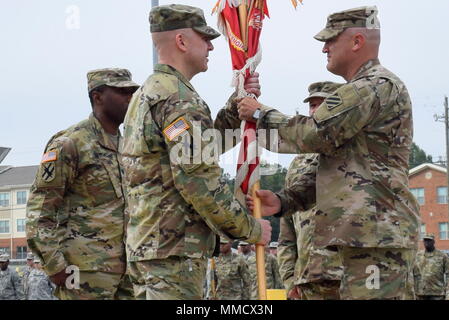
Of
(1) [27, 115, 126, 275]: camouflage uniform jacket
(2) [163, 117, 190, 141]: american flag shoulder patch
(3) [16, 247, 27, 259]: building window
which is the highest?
(2) [163, 117, 190, 141]: american flag shoulder patch

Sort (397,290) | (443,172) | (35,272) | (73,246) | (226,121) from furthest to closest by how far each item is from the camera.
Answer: (443,172), (35,272), (73,246), (226,121), (397,290)

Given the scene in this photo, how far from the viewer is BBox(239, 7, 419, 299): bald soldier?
6.29 m

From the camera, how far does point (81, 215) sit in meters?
7.89

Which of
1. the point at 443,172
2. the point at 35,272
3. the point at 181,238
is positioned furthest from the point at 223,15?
the point at 443,172

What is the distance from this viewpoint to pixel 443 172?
212 ft

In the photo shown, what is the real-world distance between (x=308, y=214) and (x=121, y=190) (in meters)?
1.96

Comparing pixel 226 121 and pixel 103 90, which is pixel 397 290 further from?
pixel 103 90

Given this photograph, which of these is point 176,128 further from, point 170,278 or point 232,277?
point 232,277

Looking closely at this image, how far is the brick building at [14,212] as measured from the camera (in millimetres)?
67938

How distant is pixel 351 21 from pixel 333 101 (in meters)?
0.75

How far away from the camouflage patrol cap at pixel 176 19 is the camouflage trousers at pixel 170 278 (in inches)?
64.7

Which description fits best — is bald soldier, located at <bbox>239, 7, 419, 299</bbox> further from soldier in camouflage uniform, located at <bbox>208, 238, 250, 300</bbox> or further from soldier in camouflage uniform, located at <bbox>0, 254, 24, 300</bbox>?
soldier in camouflage uniform, located at <bbox>0, 254, 24, 300</bbox>

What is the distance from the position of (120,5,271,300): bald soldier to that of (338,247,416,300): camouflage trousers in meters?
0.76

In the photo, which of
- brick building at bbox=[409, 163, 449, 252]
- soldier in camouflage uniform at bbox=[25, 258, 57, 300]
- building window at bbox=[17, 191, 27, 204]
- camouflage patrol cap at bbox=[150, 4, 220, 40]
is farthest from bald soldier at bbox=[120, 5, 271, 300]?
building window at bbox=[17, 191, 27, 204]
